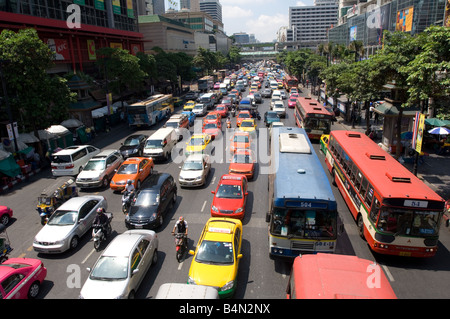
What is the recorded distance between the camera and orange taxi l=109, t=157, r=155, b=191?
62.7 ft

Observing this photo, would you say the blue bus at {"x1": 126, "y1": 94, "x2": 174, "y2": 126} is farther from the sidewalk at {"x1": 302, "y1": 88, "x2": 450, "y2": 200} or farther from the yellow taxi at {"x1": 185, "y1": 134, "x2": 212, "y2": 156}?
the sidewalk at {"x1": 302, "y1": 88, "x2": 450, "y2": 200}

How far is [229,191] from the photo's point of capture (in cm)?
1586

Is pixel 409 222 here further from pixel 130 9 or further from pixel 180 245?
pixel 130 9

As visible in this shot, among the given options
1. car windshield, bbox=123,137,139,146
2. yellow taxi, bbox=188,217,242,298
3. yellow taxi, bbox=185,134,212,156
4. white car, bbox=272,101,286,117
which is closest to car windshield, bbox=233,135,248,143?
yellow taxi, bbox=185,134,212,156

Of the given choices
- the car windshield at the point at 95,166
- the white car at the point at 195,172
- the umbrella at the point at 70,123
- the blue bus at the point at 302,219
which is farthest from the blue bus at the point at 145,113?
the blue bus at the point at 302,219

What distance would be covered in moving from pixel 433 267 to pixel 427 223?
6.93 ft

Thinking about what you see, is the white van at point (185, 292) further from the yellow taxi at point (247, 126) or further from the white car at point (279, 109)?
the white car at point (279, 109)

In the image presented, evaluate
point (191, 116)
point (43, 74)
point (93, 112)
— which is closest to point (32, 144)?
point (43, 74)

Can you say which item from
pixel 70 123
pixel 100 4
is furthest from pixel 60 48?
pixel 100 4

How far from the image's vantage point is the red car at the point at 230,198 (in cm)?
1486

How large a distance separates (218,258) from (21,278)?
644 cm

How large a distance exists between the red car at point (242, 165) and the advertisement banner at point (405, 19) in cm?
4845

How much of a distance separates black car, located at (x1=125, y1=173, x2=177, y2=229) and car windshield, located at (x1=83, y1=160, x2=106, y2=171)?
536 centimetres

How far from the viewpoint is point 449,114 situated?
15.1m
